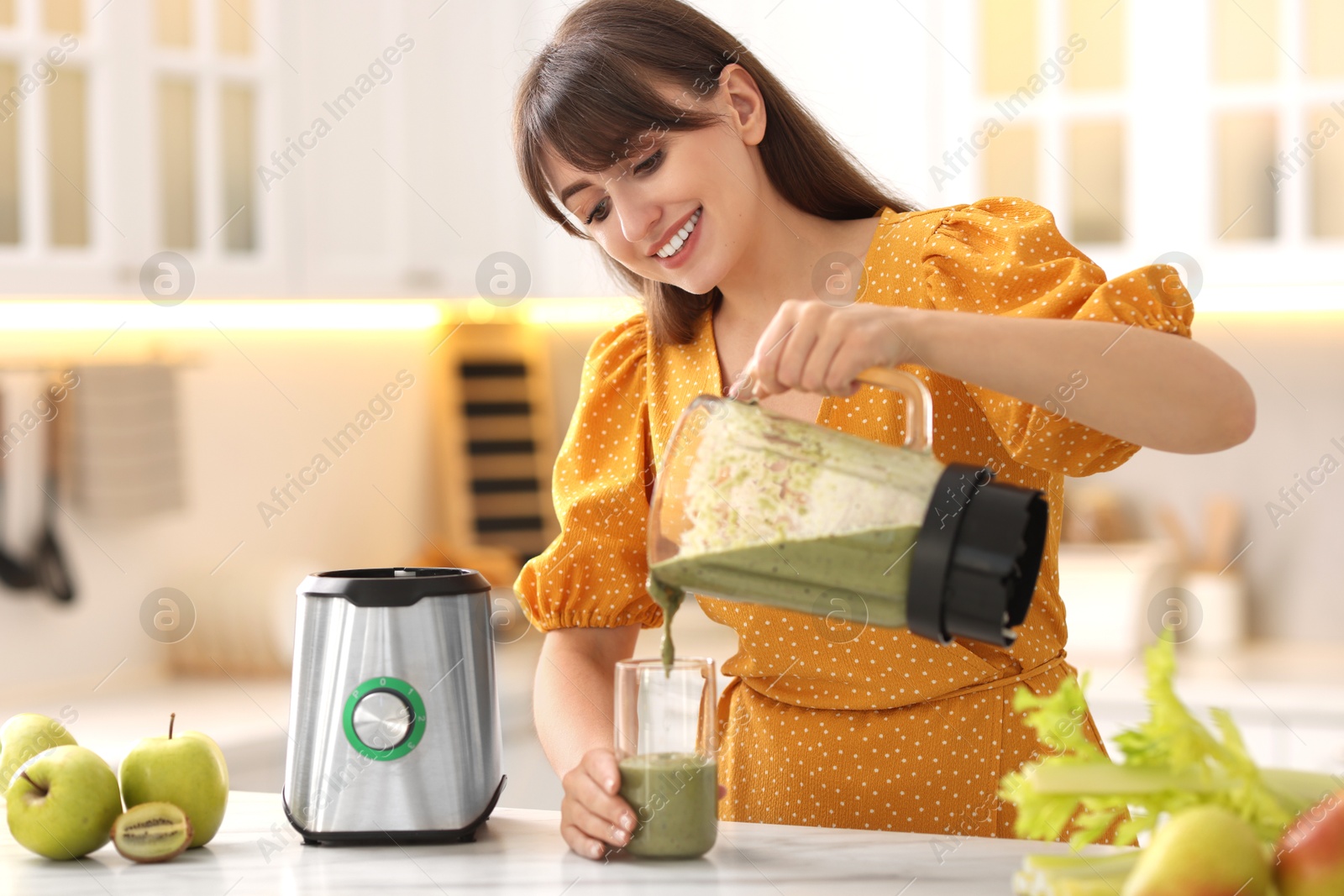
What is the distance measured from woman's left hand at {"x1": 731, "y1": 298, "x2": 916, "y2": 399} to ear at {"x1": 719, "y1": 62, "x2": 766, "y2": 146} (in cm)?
38

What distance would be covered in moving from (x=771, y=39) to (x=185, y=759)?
207cm

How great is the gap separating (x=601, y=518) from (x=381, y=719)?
31 centimetres

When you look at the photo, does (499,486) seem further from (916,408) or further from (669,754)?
(916,408)

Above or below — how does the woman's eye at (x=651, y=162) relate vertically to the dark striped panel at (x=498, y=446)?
above

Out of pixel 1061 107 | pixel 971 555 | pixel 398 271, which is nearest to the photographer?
pixel 971 555

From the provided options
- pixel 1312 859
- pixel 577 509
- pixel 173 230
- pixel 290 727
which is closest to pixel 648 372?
pixel 577 509

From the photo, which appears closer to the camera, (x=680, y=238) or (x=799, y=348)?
(x=799, y=348)

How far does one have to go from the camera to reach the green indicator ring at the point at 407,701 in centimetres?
99

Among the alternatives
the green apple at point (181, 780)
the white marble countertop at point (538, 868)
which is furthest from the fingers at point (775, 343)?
the green apple at point (181, 780)

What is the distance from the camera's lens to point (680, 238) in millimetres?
1144

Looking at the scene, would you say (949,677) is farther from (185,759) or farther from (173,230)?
(173,230)

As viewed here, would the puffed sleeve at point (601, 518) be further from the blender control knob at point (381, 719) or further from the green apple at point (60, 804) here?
the green apple at point (60, 804)

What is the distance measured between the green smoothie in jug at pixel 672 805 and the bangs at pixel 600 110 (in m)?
0.48

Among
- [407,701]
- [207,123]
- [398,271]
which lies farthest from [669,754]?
[398,271]
